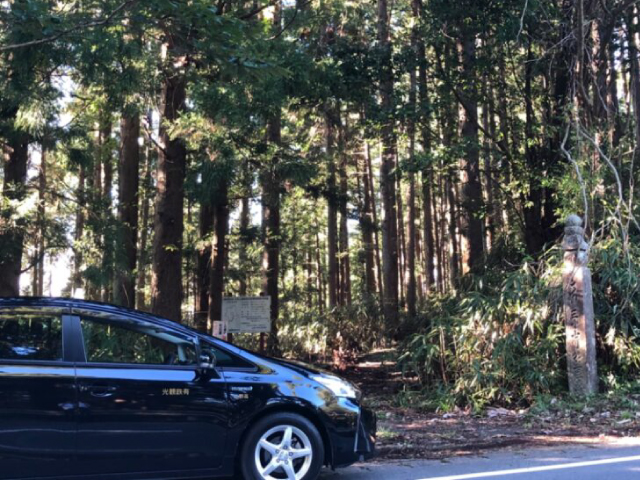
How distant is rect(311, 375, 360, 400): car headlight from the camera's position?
5520 millimetres

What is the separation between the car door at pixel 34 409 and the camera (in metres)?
4.63

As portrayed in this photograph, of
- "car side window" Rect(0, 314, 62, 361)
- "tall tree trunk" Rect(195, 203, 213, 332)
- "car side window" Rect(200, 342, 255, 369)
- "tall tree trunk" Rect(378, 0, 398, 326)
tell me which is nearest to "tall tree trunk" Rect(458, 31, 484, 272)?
"tall tree trunk" Rect(378, 0, 398, 326)

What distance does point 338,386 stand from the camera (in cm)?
559

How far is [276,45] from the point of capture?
11195 mm

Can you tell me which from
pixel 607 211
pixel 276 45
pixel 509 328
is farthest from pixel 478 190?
pixel 276 45

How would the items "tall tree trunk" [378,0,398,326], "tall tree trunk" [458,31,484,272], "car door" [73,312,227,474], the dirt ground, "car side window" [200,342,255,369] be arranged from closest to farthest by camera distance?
"car door" [73,312,227,474] < "car side window" [200,342,255,369] < the dirt ground < "tall tree trunk" [458,31,484,272] < "tall tree trunk" [378,0,398,326]

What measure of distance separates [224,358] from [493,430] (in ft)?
14.8

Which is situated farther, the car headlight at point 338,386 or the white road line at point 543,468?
the white road line at point 543,468

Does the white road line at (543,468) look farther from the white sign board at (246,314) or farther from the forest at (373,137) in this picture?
the white sign board at (246,314)

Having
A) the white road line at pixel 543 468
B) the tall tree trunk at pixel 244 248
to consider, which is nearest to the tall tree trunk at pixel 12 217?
the tall tree trunk at pixel 244 248

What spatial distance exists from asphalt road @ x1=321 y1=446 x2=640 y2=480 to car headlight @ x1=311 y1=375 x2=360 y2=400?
94 centimetres

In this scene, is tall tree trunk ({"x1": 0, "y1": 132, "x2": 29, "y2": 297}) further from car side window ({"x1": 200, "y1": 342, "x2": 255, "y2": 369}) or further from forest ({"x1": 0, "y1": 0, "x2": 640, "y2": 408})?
car side window ({"x1": 200, "y1": 342, "x2": 255, "y2": 369})

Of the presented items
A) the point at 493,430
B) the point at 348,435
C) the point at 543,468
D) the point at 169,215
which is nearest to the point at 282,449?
the point at 348,435

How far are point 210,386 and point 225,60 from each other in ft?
13.5
